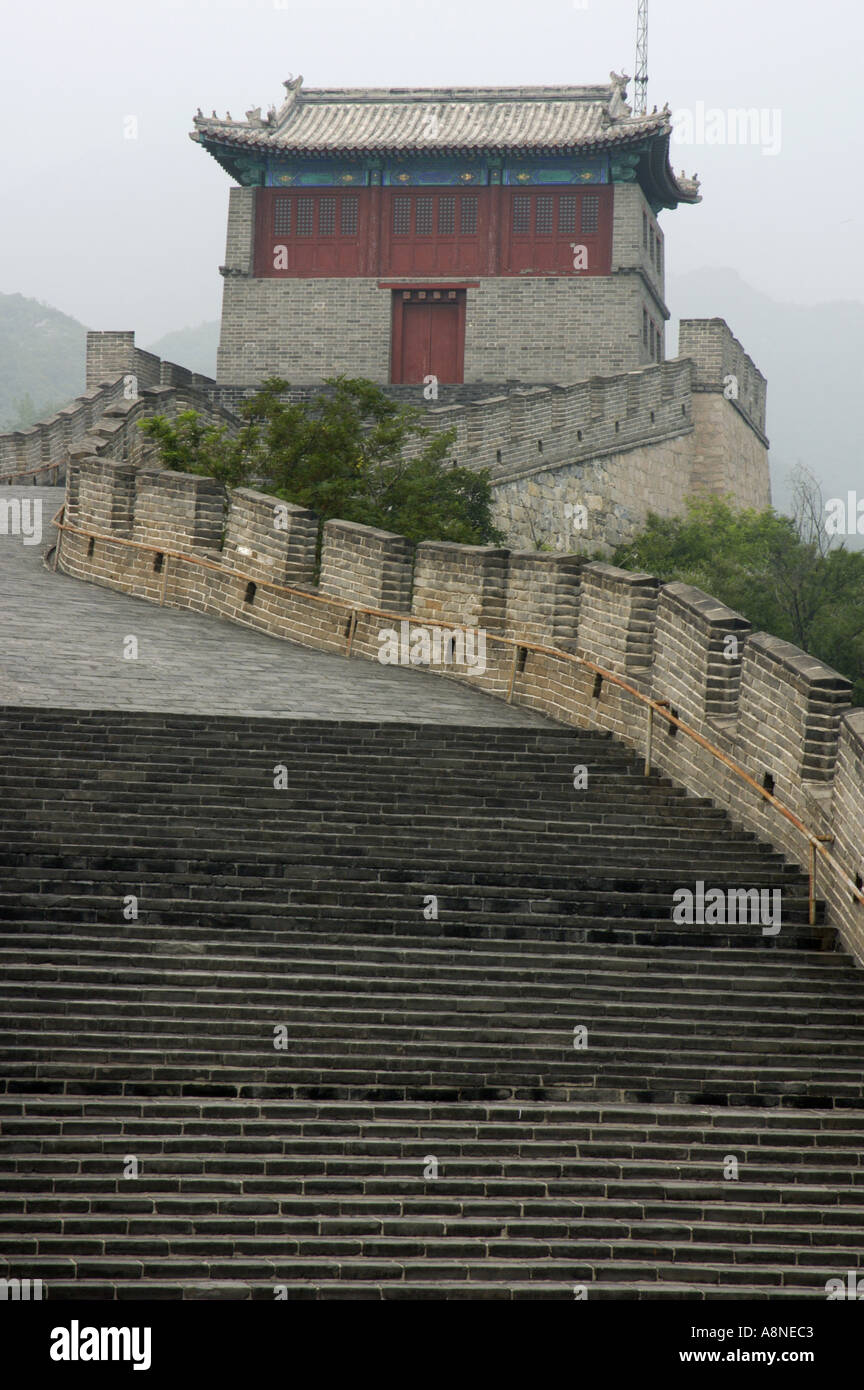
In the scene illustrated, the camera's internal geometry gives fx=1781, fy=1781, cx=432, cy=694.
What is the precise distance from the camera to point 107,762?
11461 millimetres

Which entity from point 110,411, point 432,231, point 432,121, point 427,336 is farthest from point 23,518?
point 432,121

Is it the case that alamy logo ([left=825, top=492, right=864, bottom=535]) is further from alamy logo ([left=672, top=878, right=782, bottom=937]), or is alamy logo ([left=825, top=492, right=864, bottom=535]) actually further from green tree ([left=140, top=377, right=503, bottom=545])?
alamy logo ([left=672, top=878, right=782, bottom=937])

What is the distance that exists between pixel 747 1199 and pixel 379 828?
3662 mm

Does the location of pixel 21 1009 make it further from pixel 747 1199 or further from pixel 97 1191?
pixel 747 1199

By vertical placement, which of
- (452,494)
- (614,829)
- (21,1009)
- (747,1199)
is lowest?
(747,1199)

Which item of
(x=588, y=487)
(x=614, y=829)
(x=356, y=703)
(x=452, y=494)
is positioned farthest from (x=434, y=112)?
(x=614, y=829)

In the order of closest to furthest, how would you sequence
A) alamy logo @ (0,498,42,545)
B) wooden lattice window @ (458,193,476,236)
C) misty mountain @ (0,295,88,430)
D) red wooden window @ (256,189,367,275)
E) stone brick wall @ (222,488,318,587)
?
stone brick wall @ (222,488,318,587) → alamy logo @ (0,498,42,545) → wooden lattice window @ (458,193,476,236) → red wooden window @ (256,189,367,275) → misty mountain @ (0,295,88,430)

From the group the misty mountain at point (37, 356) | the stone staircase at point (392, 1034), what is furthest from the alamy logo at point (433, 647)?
the misty mountain at point (37, 356)

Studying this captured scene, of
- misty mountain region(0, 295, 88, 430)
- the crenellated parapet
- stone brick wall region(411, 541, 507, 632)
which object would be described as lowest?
stone brick wall region(411, 541, 507, 632)

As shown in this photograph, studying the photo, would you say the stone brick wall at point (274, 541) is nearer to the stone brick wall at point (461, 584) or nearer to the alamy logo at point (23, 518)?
the stone brick wall at point (461, 584)

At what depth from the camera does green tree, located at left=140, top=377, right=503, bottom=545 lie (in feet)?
70.2
